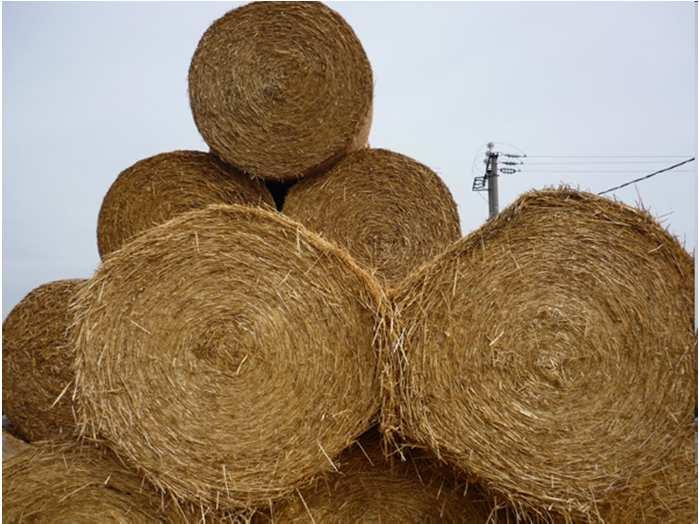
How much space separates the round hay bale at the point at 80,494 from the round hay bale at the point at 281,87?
1.62 m

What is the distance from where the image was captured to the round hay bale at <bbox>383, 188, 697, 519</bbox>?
83.9 inches

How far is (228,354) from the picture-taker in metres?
2.27

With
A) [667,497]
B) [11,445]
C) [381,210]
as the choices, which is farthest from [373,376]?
[11,445]

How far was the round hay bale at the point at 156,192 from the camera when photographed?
3.58 m

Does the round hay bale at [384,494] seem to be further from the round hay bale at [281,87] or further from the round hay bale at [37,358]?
the round hay bale at [37,358]

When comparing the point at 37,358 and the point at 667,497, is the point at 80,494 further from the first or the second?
the point at 667,497

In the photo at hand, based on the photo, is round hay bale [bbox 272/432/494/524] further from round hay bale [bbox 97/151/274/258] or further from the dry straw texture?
round hay bale [bbox 97/151/274/258]

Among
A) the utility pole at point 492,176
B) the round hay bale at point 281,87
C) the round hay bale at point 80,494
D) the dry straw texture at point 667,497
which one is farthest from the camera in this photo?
the utility pole at point 492,176

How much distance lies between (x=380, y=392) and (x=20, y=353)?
92.4 inches

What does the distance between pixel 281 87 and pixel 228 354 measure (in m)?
1.61

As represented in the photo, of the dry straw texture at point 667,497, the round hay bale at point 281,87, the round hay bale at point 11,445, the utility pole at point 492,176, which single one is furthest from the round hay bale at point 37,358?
the utility pole at point 492,176

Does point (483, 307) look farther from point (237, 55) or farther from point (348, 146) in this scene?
point (237, 55)

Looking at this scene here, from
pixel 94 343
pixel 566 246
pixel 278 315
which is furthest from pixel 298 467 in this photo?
pixel 566 246

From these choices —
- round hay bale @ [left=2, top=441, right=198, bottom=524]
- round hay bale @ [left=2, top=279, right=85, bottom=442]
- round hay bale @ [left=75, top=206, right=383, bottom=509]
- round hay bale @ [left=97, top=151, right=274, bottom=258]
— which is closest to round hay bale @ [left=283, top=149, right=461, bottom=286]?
round hay bale @ [left=97, top=151, right=274, bottom=258]
